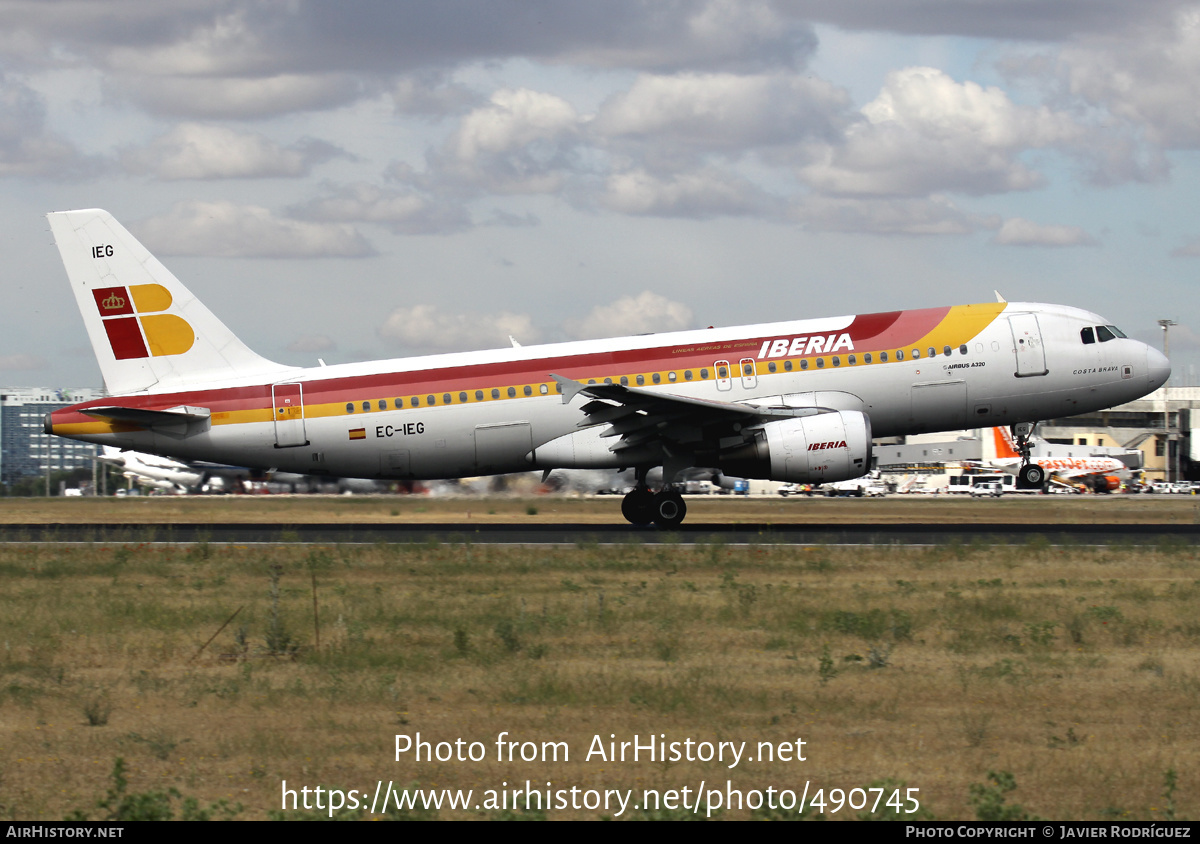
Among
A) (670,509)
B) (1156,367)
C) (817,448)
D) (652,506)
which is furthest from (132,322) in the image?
(1156,367)

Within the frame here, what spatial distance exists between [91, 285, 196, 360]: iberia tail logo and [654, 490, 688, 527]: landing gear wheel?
11.3 meters

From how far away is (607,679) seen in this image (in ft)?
36.4

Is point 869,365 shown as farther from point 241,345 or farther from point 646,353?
point 241,345

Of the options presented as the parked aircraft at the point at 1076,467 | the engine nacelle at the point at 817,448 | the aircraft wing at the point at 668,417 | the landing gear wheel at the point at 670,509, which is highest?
the aircraft wing at the point at 668,417

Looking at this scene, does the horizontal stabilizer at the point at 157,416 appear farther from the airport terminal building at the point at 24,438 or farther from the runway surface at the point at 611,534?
the airport terminal building at the point at 24,438

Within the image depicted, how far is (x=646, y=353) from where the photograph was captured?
26.7 m

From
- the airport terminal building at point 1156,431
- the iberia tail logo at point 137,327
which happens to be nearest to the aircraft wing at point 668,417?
the iberia tail logo at point 137,327

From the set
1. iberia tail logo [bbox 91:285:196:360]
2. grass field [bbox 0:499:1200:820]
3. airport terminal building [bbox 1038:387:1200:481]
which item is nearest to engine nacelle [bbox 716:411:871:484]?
grass field [bbox 0:499:1200:820]

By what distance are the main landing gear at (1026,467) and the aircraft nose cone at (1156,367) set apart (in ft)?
9.54

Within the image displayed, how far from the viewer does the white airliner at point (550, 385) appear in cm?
2595

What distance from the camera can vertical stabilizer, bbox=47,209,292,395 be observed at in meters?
27.0

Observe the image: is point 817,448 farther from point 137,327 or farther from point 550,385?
point 137,327
